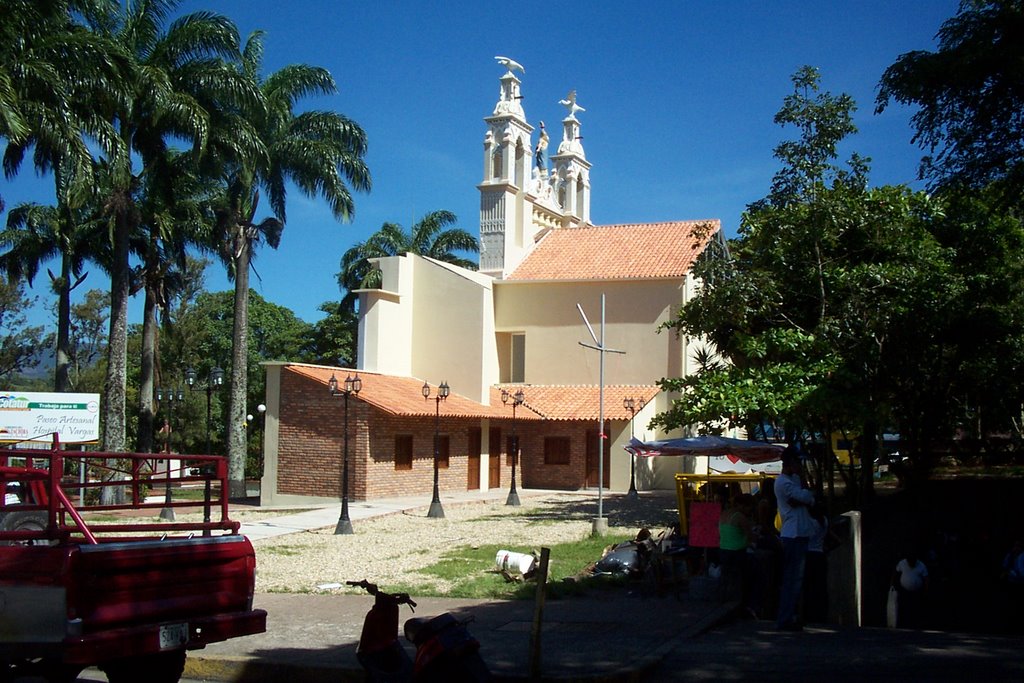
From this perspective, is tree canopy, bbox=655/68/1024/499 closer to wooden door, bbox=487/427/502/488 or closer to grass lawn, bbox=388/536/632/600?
grass lawn, bbox=388/536/632/600

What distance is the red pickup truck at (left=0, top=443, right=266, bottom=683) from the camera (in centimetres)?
614

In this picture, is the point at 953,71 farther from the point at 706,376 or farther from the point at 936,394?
the point at 936,394

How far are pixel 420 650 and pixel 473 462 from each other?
27.8m

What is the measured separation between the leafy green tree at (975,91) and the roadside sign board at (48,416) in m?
21.6

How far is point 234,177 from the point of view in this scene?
31812mm

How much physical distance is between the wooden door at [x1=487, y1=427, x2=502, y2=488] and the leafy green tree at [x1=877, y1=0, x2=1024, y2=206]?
2255cm

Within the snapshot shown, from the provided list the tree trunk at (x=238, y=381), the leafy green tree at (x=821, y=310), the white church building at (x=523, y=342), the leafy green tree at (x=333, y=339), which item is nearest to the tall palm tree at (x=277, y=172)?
the tree trunk at (x=238, y=381)

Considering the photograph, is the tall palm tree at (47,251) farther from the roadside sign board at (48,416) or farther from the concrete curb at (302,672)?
the concrete curb at (302,672)

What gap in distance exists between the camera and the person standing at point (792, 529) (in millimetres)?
9750

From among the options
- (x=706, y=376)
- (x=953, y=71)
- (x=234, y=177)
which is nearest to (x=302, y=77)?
(x=234, y=177)

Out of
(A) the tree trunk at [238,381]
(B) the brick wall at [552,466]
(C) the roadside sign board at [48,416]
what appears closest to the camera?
(C) the roadside sign board at [48,416]

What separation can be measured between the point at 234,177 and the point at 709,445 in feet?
64.2

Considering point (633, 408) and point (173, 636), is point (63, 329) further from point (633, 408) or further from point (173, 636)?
point (173, 636)

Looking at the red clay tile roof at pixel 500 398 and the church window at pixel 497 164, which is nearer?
the red clay tile roof at pixel 500 398
